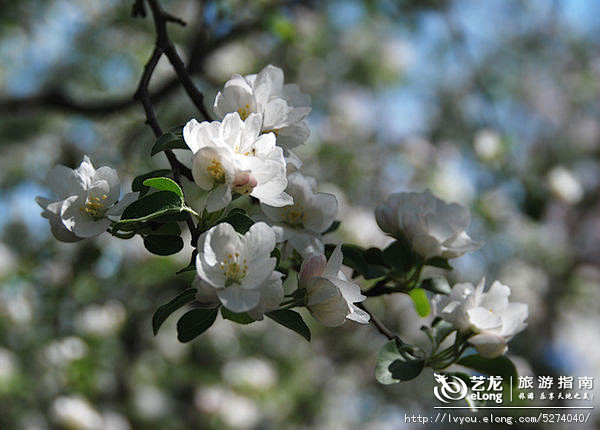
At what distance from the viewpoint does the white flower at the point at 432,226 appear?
0.83 metres

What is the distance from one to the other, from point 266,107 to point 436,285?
38 centimetres

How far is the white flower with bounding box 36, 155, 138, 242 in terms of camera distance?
2.22ft

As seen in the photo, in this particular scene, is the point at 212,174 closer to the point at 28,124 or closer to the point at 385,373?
the point at 385,373

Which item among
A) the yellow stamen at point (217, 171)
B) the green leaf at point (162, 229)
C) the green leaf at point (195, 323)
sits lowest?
the green leaf at point (195, 323)

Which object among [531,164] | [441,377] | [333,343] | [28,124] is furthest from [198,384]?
[531,164]

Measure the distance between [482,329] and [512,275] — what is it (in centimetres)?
397

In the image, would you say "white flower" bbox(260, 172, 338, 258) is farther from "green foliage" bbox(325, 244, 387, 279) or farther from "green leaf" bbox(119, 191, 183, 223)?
"green leaf" bbox(119, 191, 183, 223)

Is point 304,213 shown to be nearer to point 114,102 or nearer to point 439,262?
point 439,262

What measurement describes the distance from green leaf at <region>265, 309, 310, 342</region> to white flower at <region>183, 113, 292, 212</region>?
119 mm

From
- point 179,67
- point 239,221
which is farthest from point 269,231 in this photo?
point 179,67

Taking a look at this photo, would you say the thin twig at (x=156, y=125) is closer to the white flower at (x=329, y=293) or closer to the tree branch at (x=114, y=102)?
the white flower at (x=329, y=293)

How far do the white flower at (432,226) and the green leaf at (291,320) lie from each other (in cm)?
27

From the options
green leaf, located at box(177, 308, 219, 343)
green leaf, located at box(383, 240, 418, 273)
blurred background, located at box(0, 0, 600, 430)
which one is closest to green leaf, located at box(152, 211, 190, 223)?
green leaf, located at box(177, 308, 219, 343)

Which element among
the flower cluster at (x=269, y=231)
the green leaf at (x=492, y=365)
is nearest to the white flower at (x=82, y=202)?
the flower cluster at (x=269, y=231)
